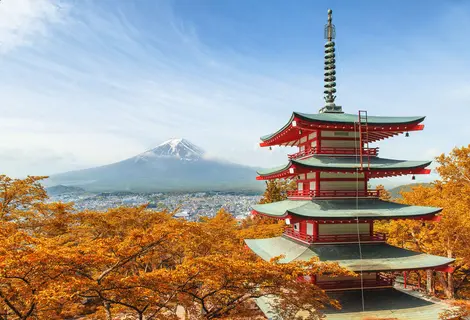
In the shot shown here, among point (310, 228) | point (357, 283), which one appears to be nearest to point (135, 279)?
point (310, 228)

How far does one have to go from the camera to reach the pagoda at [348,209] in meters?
13.5

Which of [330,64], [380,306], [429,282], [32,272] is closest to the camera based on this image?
[32,272]

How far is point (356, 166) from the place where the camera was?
46.9ft

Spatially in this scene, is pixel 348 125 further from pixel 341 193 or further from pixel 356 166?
pixel 341 193

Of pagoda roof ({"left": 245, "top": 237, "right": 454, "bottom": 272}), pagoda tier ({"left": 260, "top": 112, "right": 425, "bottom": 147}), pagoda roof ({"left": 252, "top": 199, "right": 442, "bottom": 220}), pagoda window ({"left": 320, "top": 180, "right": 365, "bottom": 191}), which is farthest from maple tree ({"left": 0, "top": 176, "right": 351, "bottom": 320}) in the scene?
pagoda tier ({"left": 260, "top": 112, "right": 425, "bottom": 147})

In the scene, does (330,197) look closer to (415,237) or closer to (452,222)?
(452,222)

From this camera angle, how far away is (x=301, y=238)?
1528 cm

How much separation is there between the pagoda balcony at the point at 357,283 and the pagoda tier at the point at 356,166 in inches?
188

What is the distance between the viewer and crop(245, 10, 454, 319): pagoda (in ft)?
44.2

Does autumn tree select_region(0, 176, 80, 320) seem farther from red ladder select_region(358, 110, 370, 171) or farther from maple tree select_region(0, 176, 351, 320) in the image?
red ladder select_region(358, 110, 370, 171)

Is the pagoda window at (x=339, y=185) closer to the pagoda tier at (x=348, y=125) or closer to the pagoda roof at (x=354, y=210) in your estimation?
the pagoda roof at (x=354, y=210)

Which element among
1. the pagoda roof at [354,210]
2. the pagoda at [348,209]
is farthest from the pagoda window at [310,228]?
the pagoda roof at [354,210]

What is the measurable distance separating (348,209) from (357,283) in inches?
132

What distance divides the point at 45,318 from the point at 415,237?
925 inches
